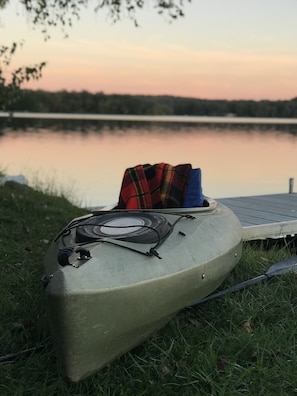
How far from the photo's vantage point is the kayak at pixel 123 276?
2.69m

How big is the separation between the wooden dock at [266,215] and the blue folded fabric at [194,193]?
6.21 ft

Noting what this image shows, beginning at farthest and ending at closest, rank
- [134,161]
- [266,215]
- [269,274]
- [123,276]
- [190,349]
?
[134,161], [266,215], [269,274], [190,349], [123,276]

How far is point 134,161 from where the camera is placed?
20828 millimetres

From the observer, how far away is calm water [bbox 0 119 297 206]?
1512 cm

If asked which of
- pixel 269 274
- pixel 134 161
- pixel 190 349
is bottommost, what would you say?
pixel 134 161

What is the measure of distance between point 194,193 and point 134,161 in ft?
54.2

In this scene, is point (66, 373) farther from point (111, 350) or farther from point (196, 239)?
point (196, 239)

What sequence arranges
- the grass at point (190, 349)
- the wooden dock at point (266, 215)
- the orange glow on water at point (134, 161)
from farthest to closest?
the orange glow on water at point (134, 161)
the wooden dock at point (266, 215)
the grass at point (190, 349)

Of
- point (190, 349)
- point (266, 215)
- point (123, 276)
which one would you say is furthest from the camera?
point (266, 215)

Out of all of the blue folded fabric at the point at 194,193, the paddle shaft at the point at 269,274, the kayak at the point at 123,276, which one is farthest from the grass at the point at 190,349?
the blue folded fabric at the point at 194,193

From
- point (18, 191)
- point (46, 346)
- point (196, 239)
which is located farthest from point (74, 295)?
point (18, 191)

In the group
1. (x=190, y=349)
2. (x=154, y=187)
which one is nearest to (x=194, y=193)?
(x=154, y=187)

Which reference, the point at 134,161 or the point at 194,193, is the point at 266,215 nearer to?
the point at 194,193

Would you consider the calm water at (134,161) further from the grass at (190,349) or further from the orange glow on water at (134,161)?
the grass at (190,349)
